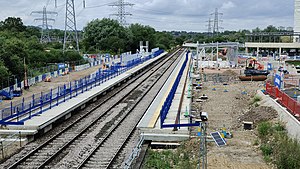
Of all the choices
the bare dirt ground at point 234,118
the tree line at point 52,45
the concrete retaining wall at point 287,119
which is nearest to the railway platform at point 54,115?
the bare dirt ground at point 234,118

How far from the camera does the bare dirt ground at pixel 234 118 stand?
12.7 m

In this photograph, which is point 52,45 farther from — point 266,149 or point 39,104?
point 266,149

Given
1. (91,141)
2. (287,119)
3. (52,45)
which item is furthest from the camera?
(52,45)

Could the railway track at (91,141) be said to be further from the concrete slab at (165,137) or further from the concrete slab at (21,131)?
the concrete slab at (165,137)

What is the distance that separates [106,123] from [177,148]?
5.94 meters

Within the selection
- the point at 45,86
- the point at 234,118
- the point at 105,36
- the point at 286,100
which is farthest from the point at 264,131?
the point at 105,36

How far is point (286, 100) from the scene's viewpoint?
19.7 metres

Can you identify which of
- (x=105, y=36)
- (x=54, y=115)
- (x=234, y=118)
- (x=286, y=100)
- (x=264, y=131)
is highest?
(x=105, y=36)

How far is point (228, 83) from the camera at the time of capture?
124 ft

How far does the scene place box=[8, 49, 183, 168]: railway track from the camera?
13.6m

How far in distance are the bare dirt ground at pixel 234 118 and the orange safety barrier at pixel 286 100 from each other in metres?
0.83

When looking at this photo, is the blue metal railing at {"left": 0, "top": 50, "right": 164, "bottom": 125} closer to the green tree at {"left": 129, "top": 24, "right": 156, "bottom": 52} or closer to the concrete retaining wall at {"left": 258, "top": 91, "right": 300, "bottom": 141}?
the concrete retaining wall at {"left": 258, "top": 91, "right": 300, "bottom": 141}

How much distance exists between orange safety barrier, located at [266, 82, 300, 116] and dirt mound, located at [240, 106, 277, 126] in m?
0.76

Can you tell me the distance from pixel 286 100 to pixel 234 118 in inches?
125
